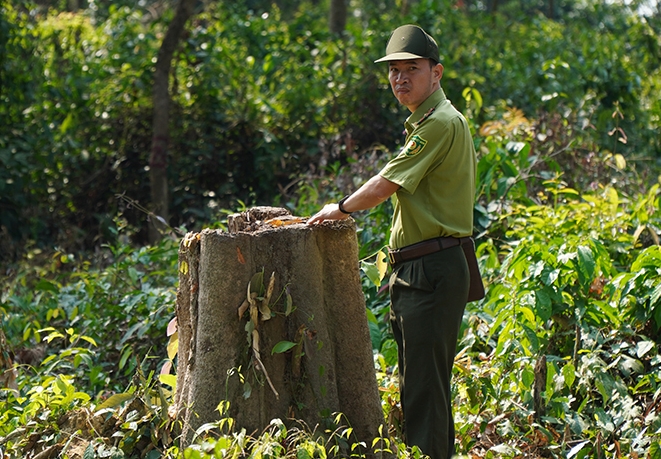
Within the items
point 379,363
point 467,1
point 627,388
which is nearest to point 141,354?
point 379,363

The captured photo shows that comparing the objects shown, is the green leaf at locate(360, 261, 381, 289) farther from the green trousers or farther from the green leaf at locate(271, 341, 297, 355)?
the green leaf at locate(271, 341, 297, 355)

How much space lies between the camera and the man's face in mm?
3445

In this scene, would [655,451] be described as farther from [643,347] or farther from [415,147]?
[415,147]

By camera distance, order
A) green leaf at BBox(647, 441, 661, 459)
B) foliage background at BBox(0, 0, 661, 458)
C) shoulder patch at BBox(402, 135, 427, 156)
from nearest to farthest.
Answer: shoulder patch at BBox(402, 135, 427, 156) < green leaf at BBox(647, 441, 661, 459) < foliage background at BBox(0, 0, 661, 458)

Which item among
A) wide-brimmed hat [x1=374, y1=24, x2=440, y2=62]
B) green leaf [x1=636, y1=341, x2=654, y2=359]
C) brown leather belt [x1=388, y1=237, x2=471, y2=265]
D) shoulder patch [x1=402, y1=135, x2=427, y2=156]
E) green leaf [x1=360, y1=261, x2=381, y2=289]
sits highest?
wide-brimmed hat [x1=374, y1=24, x2=440, y2=62]

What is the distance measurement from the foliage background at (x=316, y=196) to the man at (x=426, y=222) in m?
0.38

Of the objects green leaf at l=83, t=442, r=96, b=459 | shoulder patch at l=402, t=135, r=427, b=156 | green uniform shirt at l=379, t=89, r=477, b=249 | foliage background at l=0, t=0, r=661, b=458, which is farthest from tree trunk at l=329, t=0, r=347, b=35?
green leaf at l=83, t=442, r=96, b=459

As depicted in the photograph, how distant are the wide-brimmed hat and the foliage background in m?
1.53

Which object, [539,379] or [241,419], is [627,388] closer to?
[539,379]

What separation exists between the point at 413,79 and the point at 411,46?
143 millimetres

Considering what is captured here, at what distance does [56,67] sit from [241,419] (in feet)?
25.4

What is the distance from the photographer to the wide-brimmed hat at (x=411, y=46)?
3369 millimetres

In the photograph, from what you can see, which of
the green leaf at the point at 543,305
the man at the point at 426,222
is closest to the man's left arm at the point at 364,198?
the man at the point at 426,222

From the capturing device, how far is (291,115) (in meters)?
9.21
